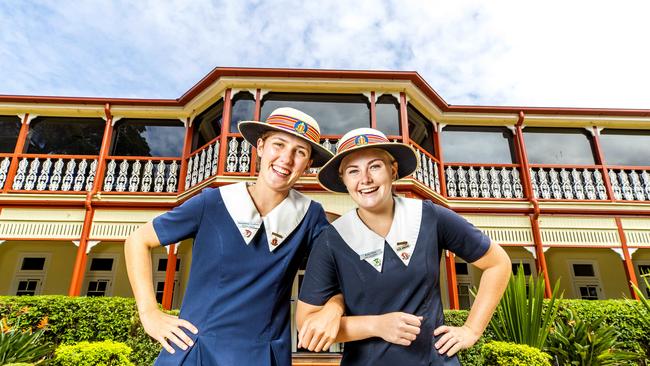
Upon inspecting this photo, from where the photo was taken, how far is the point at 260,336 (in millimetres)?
1644

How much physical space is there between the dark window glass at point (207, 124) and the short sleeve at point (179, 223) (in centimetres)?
953

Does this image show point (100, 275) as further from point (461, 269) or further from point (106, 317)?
point (461, 269)

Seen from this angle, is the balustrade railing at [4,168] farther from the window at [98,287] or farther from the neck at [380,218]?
the neck at [380,218]

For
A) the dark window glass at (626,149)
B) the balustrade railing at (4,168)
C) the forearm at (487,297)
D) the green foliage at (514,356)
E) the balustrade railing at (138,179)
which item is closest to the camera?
the forearm at (487,297)

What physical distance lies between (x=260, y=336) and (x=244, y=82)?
30.0 ft

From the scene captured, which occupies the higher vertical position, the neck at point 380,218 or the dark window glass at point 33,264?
Answer: the dark window glass at point 33,264

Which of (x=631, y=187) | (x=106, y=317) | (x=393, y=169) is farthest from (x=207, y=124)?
(x=631, y=187)

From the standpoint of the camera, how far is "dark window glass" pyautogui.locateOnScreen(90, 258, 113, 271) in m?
11.8

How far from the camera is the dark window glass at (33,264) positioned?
11.6 m

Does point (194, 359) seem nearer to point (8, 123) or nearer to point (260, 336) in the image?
point (260, 336)

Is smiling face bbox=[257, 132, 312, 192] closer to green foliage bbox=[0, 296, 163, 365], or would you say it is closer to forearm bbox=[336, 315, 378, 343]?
forearm bbox=[336, 315, 378, 343]

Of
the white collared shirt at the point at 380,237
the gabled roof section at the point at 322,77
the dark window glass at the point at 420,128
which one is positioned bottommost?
the white collared shirt at the point at 380,237

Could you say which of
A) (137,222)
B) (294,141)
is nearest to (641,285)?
(294,141)

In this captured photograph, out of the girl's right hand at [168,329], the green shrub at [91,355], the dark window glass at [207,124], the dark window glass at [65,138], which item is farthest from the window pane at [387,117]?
the girl's right hand at [168,329]
